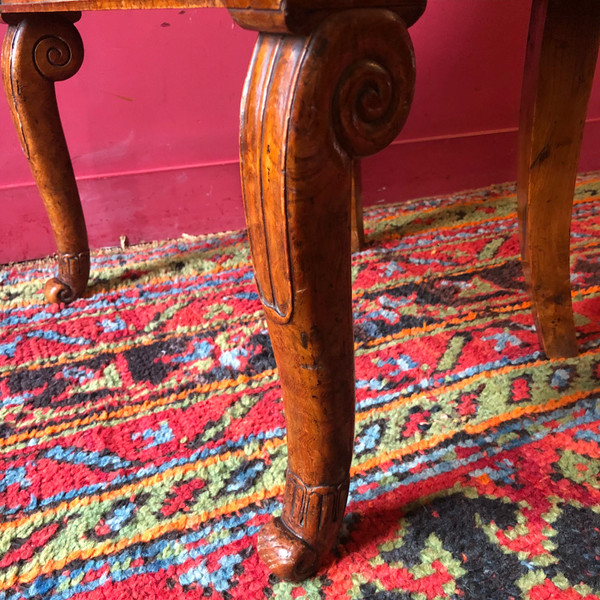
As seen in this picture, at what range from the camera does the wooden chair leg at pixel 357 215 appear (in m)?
1.30

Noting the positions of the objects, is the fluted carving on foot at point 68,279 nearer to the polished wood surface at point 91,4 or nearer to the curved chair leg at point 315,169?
the polished wood surface at point 91,4

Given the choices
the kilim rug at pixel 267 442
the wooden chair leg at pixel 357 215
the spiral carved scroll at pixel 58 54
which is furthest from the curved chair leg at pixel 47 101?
the wooden chair leg at pixel 357 215

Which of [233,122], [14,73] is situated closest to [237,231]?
[233,122]

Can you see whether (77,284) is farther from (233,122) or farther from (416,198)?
(416,198)

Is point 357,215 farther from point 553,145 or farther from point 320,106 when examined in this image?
point 320,106

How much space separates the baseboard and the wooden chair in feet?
2.18

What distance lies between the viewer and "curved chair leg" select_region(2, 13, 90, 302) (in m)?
1.00

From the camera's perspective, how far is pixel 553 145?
32.4 inches

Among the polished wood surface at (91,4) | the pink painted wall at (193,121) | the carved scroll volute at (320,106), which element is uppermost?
the polished wood surface at (91,4)

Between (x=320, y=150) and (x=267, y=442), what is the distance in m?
0.50

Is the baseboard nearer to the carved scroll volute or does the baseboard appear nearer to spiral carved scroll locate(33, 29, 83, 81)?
spiral carved scroll locate(33, 29, 83, 81)

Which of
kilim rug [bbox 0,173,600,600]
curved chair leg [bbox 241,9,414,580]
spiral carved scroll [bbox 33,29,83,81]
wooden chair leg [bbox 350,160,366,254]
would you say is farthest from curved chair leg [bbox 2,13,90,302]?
curved chair leg [bbox 241,9,414,580]

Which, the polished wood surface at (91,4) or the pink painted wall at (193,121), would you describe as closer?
the polished wood surface at (91,4)

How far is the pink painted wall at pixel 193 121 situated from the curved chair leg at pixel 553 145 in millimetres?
774
